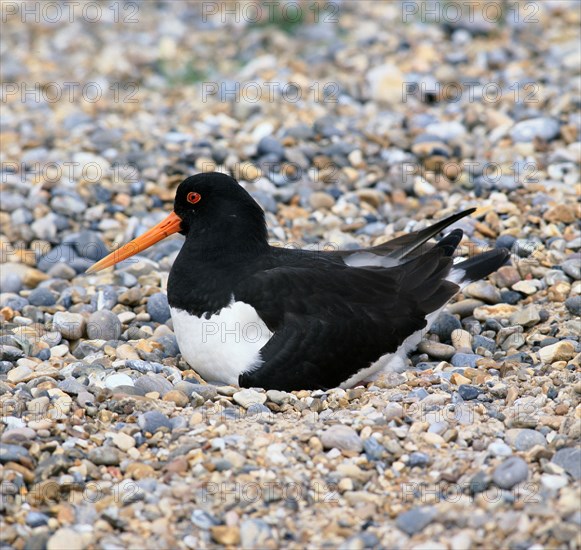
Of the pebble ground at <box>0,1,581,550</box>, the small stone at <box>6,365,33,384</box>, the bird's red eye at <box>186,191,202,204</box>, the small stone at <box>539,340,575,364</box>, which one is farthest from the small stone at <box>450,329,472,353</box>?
the small stone at <box>6,365,33,384</box>

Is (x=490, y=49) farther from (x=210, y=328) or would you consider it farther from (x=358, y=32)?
(x=210, y=328)

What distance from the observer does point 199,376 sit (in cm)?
618

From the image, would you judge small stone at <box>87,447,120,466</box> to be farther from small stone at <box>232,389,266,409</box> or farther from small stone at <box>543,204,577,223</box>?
small stone at <box>543,204,577,223</box>

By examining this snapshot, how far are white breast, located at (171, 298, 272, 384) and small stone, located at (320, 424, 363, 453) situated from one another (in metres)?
1.01

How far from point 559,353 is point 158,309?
2.84 meters

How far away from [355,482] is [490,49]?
858 cm

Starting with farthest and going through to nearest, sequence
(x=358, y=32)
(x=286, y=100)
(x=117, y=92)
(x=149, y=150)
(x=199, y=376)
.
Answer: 1. (x=358, y=32)
2. (x=117, y=92)
3. (x=286, y=100)
4. (x=149, y=150)
5. (x=199, y=376)

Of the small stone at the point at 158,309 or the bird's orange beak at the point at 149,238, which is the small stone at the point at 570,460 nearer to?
the bird's orange beak at the point at 149,238

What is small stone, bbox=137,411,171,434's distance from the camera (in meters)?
5.11

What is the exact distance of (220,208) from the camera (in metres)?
6.37

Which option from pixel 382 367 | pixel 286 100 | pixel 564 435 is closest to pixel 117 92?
pixel 286 100

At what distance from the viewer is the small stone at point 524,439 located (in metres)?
4.89

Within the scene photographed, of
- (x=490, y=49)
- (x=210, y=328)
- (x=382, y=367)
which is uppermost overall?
(x=490, y=49)

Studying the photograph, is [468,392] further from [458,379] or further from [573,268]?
[573,268]
